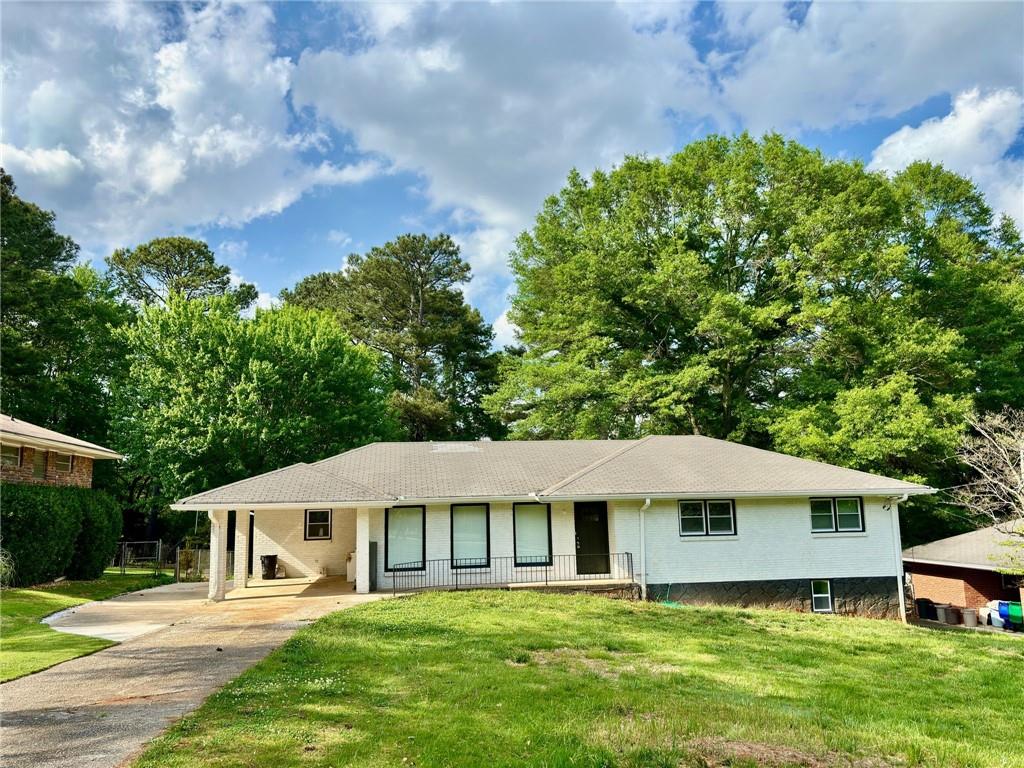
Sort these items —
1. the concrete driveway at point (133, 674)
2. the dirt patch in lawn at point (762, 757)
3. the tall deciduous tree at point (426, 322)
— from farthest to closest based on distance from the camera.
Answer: the tall deciduous tree at point (426, 322)
the concrete driveway at point (133, 674)
the dirt patch in lawn at point (762, 757)

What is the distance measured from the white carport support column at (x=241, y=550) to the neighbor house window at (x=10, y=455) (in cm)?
628

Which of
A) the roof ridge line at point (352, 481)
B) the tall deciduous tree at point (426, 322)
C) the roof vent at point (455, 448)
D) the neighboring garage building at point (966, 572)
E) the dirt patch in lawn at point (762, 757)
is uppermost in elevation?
the tall deciduous tree at point (426, 322)

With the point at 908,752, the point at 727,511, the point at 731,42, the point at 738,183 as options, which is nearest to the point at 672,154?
the point at 738,183

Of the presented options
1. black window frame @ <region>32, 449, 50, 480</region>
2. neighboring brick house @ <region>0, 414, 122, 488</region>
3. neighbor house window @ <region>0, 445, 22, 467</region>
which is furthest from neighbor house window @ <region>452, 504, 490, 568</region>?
black window frame @ <region>32, 449, 50, 480</region>

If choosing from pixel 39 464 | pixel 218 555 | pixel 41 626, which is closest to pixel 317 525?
pixel 218 555

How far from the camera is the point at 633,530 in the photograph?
17.3 meters

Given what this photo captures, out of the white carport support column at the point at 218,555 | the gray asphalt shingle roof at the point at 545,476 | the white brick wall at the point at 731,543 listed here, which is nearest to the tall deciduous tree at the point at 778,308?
the gray asphalt shingle roof at the point at 545,476

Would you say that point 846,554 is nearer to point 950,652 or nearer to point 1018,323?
point 950,652

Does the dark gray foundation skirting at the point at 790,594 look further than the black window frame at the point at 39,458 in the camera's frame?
No

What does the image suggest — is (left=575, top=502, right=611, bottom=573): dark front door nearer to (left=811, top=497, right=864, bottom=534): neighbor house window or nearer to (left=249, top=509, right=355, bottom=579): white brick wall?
(left=811, top=497, right=864, bottom=534): neighbor house window

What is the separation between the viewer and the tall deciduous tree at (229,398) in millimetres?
25109

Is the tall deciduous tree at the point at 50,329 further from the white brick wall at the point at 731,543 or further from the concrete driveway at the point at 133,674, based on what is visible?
the white brick wall at the point at 731,543

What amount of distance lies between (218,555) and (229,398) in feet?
33.8

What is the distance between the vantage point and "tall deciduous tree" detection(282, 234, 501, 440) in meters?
40.4
